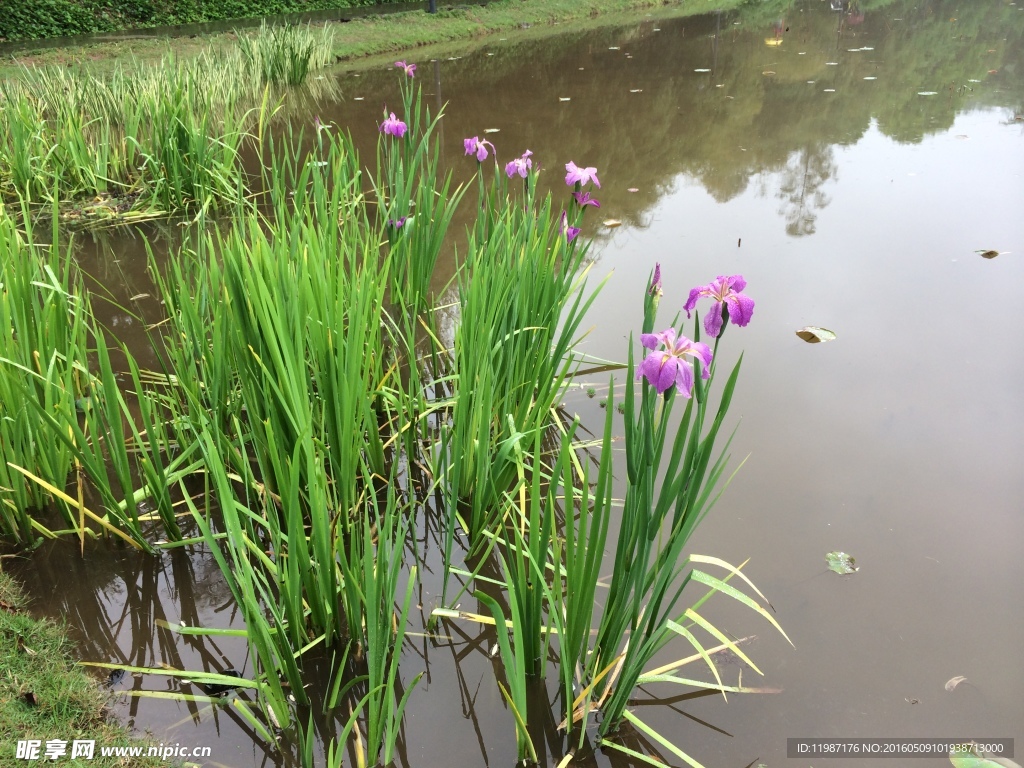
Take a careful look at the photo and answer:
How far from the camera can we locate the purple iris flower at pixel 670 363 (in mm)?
917

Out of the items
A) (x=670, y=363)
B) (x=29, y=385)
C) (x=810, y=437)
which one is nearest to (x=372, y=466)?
(x=29, y=385)

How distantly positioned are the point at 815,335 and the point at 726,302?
1.86 meters

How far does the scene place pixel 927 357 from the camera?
252 cm

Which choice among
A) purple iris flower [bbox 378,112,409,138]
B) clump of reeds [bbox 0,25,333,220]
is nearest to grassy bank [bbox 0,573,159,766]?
purple iris flower [bbox 378,112,409,138]

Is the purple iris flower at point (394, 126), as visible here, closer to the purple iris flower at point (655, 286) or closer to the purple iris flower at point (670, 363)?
the purple iris flower at point (655, 286)

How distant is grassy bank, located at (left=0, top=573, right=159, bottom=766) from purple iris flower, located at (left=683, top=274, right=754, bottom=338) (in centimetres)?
116

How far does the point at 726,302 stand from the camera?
0.99 m

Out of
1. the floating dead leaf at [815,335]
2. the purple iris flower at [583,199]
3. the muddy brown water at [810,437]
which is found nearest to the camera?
the muddy brown water at [810,437]

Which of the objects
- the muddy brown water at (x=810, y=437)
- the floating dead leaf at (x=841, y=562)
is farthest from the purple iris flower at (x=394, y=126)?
the floating dead leaf at (x=841, y=562)

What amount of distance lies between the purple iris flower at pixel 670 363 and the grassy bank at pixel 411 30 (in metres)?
7.09

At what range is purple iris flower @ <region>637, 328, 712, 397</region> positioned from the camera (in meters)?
0.92

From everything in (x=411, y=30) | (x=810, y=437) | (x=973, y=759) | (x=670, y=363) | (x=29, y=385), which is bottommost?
(x=973, y=759)

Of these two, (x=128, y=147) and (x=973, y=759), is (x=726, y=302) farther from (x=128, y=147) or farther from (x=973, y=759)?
(x=128, y=147)

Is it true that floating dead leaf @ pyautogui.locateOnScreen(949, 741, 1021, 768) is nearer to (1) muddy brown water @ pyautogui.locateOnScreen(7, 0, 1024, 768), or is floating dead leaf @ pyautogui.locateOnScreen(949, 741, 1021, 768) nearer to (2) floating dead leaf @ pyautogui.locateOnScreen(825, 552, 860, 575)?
(1) muddy brown water @ pyautogui.locateOnScreen(7, 0, 1024, 768)
